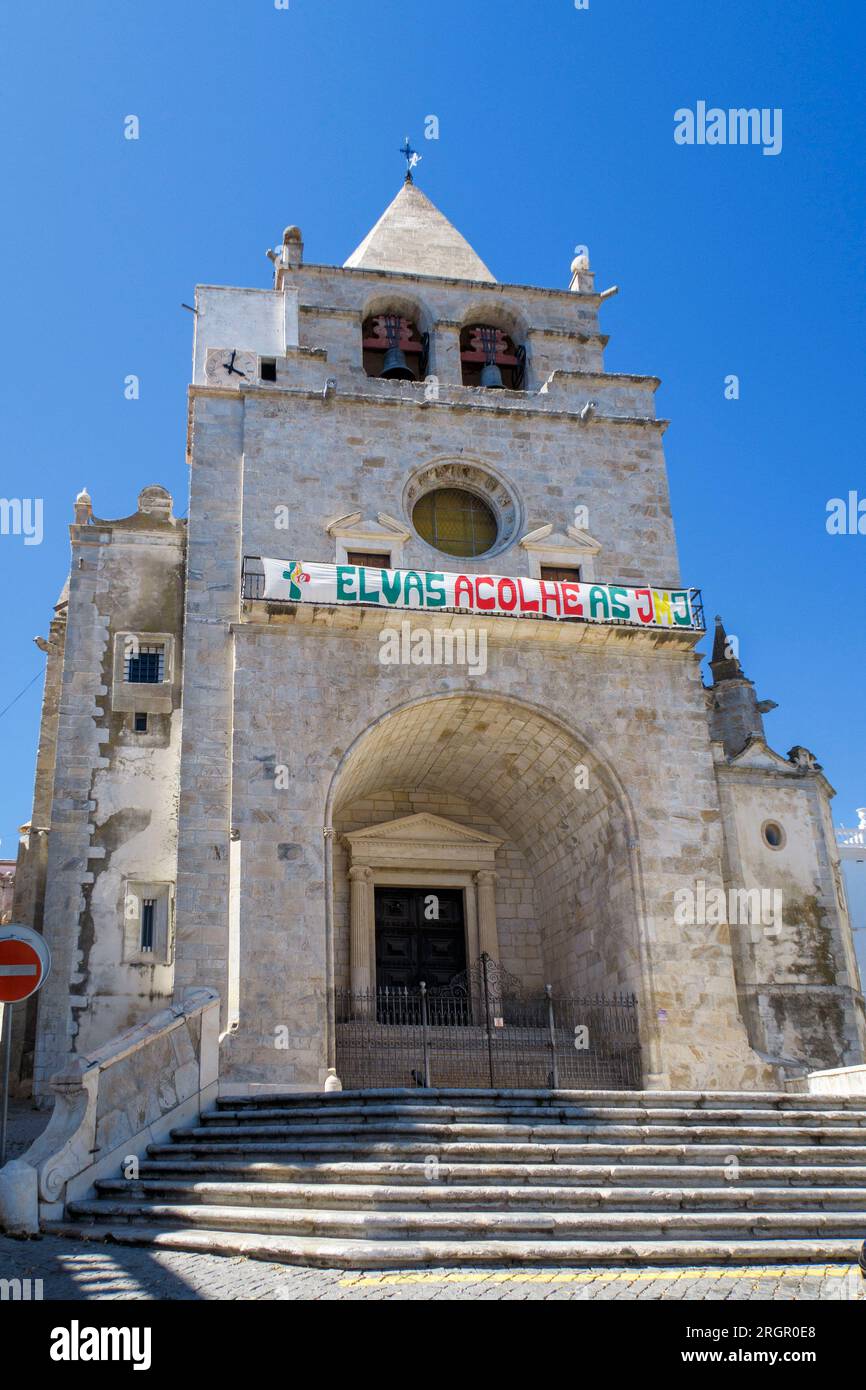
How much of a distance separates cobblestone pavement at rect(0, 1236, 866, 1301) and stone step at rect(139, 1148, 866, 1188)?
5.51ft

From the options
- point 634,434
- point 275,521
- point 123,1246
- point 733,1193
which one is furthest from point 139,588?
point 733,1193

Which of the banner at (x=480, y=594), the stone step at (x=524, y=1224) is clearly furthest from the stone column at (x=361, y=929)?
the stone step at (x=524, y=1224)

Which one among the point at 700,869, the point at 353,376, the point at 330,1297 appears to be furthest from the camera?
the point at 353,376

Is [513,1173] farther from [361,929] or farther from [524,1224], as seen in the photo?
[361,929]

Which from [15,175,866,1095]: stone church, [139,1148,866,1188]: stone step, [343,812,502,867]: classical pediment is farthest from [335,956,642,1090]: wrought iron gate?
[139,1148,866,1188]: stone step

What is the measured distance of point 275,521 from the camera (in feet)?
55.7

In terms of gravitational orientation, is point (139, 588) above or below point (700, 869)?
above

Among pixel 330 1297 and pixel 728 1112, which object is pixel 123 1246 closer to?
pixel 330 1297

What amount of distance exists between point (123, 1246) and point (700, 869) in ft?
33.5

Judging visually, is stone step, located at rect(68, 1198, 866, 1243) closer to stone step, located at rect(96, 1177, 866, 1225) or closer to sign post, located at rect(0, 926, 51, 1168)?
stone step, located at rect(96, 1177, 866, 1225)

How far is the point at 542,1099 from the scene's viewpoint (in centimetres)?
1124
